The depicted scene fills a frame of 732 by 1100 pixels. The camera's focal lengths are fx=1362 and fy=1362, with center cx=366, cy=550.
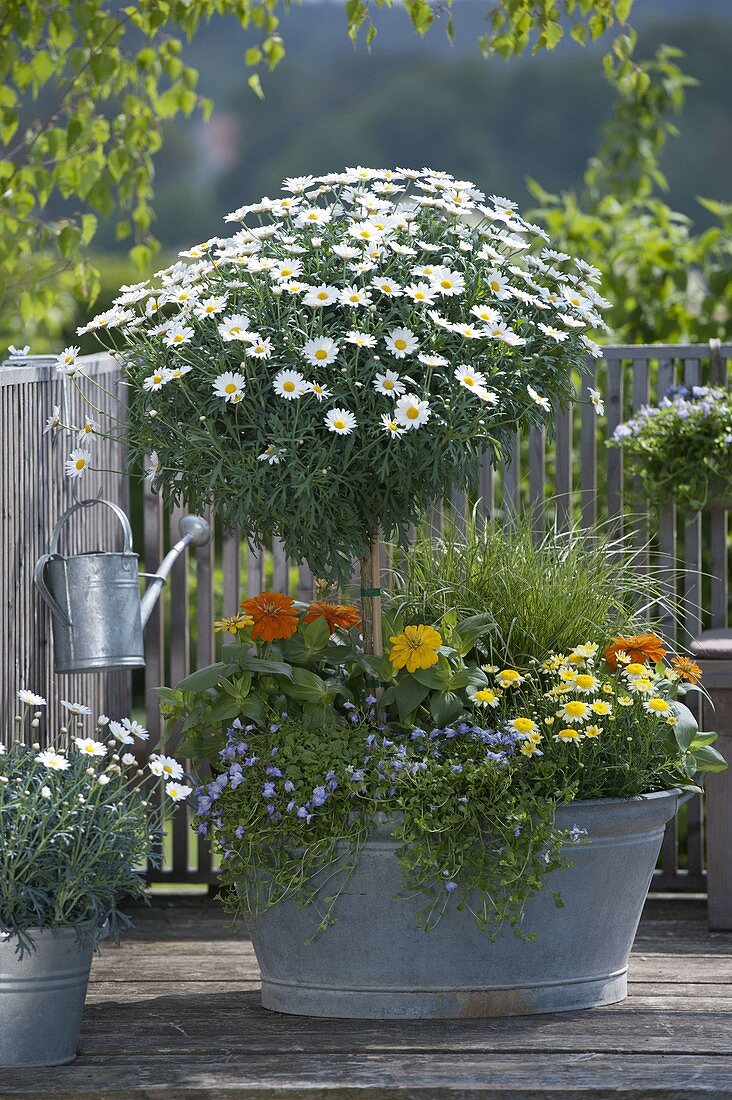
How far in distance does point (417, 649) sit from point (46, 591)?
29.3 inches

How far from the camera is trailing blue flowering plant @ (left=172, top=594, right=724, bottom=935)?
2338 mm

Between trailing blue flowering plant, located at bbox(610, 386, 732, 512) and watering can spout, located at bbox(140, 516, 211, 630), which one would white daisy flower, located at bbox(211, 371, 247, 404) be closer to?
watering can spout, located at bbox(140, 516, 211, 630)

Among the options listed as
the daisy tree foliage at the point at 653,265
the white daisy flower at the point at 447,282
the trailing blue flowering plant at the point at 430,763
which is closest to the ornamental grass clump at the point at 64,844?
the trailing blue flowering plant at the point at 430,763

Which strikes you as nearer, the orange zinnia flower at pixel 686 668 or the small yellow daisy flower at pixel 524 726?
the small yellow daisy flower at pixel 524 726

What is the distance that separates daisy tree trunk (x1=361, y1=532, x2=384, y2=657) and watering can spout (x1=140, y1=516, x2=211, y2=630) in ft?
1.58

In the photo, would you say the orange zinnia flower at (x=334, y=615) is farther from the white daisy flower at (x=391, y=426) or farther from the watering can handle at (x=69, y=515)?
the white daisy flower at (x=391, y=426)

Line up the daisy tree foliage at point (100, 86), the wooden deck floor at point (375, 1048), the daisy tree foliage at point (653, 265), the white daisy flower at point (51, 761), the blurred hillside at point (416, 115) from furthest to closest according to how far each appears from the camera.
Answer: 1. the blurred hillside at point (416, 115)
2. the daisy tree foliage at point (653, 265)
3. the daisy tree foliage at point (100, 86)
4. the white daisy flower at point (51, 761)
5. the wooden deck floor at point (375, 1048)

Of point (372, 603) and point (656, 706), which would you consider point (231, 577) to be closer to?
point (372, 603)

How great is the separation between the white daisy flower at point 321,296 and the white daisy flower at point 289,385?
4.9 inches

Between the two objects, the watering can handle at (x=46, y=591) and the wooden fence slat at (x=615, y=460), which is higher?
the wooden fence slat at (x=615, y=460)

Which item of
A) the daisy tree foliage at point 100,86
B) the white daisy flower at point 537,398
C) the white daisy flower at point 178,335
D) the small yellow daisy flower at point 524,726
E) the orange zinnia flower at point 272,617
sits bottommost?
the small yellow daisy flower at point 524,726

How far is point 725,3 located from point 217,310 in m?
10.4

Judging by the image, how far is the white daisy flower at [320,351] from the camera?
2244mm

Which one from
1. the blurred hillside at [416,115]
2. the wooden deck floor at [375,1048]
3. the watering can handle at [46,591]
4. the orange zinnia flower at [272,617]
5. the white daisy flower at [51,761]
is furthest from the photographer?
the blurred hillside at [416,115]
